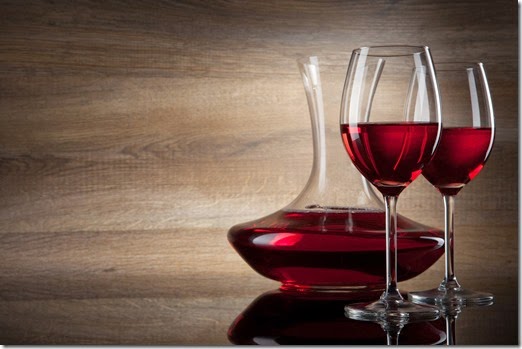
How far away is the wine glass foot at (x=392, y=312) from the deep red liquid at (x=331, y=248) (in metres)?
0.10

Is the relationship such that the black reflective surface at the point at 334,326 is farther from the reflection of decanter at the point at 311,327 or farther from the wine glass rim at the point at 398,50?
the wine glass rim at the point at 398,50

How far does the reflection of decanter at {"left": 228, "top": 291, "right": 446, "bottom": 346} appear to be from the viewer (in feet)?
1.75

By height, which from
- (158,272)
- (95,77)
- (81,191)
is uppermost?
(95,77)

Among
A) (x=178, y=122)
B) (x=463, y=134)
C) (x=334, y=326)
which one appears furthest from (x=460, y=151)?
(x=178, y=122)

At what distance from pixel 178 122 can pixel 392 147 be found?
2.40ft

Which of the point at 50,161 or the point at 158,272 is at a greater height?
the point at 50,161

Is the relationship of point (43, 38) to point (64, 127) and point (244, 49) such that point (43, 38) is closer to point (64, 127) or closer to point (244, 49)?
point (64, 127)

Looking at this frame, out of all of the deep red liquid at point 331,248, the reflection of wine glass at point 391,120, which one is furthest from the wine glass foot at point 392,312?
the deep red liquid at point 331,248

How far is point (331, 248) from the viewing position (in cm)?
73

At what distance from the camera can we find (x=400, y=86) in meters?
0.65

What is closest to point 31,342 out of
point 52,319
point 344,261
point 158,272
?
point 52,319

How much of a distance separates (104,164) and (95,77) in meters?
0.13

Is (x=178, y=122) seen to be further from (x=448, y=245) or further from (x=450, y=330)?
(x=450, y=330)

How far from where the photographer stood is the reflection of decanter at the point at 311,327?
532 millimetres
